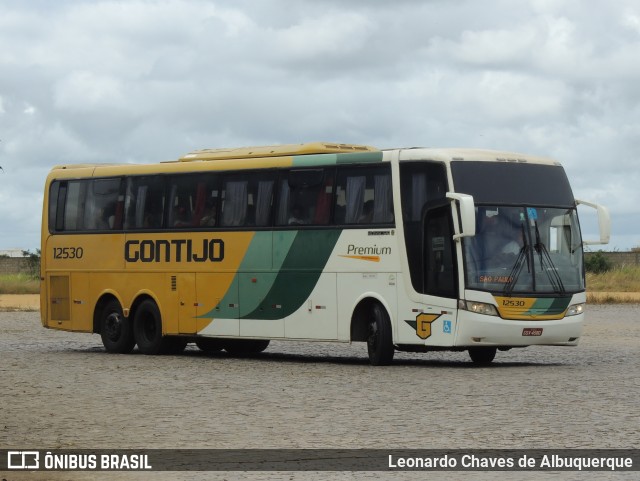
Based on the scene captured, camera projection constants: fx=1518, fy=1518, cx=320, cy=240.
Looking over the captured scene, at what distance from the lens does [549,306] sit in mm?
23250

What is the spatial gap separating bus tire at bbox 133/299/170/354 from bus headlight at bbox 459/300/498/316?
743cm

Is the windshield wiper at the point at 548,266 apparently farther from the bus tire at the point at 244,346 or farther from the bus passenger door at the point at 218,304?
the bus tire at the point at 244,346

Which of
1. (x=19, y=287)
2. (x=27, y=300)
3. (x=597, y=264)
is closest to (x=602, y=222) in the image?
(x=27, y=300)

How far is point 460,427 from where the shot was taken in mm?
14758

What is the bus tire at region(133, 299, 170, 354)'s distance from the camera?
92.7ft

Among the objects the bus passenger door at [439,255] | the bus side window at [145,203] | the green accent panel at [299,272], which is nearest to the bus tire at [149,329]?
the bus side window at [145,203]

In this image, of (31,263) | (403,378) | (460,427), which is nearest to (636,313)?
(403,378)

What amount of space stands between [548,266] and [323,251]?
3832 mm

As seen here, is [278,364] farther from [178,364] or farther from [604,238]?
[604,238]

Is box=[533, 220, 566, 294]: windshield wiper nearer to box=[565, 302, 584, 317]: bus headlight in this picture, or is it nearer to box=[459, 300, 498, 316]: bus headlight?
box=[565, 302, 584, 317]: bus headlight

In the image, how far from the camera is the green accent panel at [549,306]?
75.8 ft

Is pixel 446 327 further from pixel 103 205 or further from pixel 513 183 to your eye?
pixel 103 205

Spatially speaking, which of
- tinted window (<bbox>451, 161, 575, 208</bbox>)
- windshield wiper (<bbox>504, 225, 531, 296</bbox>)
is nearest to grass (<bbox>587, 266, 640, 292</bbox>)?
tinted window (<bbox>451, 161, 575, 208</bbox>)

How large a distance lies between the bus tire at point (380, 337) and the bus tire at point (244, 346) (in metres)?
4.98
